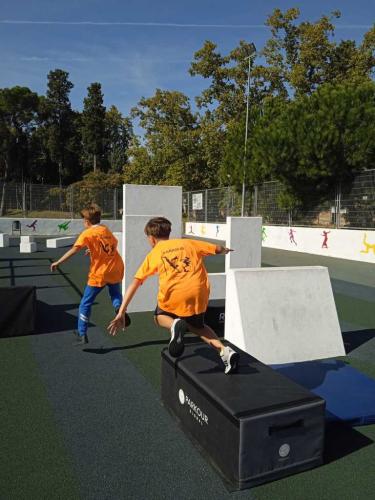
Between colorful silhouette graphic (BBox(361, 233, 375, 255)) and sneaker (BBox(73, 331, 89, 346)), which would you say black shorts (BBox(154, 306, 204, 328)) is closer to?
sneaker (BBox(73, 331, 89, 346))

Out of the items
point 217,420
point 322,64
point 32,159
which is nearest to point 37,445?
point 217,420

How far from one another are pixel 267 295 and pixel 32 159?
174ft

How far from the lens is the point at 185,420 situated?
346 cm

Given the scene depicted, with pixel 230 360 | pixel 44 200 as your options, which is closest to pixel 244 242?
pixel 230 360

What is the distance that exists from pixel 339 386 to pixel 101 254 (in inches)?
125

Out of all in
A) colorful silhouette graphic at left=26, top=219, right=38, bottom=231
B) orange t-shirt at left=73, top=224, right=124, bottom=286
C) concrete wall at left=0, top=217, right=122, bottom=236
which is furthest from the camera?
colorful silhouette graphic at left=26, top=219, right=38, bottom=231

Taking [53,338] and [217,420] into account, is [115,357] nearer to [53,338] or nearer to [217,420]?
[53,338]

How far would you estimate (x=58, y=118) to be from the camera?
5675 centimetres

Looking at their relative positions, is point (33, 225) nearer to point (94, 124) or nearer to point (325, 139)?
point (325, 139)

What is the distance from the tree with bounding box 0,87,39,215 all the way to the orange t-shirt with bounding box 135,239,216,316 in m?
49.9

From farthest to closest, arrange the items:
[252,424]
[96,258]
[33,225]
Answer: [33,225] < [96,258] < [252,424]

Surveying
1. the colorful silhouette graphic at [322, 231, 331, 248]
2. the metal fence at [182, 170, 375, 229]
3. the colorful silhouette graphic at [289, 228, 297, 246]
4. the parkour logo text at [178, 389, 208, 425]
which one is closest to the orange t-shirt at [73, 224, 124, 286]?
the parkour logo text at [178, 389, 208, 425]

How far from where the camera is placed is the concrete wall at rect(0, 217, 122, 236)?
29.1m

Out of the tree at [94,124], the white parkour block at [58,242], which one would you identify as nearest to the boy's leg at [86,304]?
the white parkour block at [58,242]
